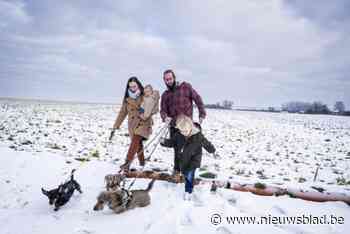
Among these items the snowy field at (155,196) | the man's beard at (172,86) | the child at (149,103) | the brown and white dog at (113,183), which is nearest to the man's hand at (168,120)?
the child at (149,103)

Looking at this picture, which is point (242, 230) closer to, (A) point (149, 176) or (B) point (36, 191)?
(A) point (149, 176)

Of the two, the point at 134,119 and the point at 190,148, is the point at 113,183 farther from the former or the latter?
the point at 134,119

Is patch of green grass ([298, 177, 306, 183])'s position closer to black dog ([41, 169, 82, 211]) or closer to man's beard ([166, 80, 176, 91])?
man's beard ([166, 80, 176, 91])

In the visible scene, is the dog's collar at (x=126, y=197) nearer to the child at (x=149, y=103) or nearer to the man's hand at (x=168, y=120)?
the man's hand at (x=168, y=120)

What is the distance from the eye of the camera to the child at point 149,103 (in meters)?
5.05

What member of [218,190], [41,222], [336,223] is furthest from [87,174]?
[336,223]

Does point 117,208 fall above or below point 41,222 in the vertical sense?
above

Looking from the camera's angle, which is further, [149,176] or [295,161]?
[295,161]

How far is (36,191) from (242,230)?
4.20 metres

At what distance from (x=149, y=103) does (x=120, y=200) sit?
90.6 inches

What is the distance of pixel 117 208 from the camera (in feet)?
11.3

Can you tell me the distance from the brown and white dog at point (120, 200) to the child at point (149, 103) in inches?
75.8

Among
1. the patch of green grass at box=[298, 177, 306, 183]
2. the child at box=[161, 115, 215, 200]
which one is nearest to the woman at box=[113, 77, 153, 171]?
the child at box=[161, 115, 215, 200]

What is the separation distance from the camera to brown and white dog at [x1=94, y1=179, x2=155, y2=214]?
345cm
